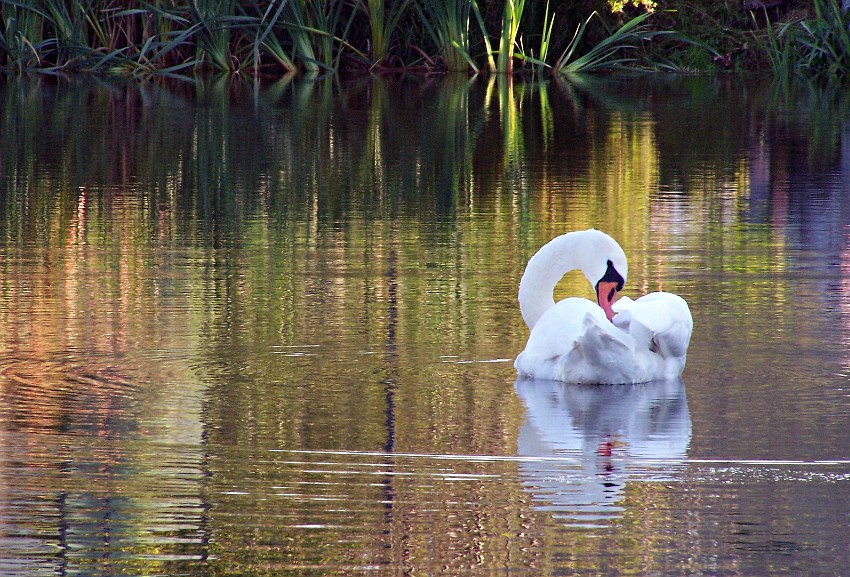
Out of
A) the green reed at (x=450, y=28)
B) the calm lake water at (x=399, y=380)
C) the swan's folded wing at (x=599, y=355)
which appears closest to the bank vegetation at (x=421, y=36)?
the green reed at (x=450, y=28)

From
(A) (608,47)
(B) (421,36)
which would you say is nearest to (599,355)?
(B) (421,36)

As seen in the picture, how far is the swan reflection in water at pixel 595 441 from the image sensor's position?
4.71 m

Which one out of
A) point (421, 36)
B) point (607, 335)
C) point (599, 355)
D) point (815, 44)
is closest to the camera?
point (607, 335)

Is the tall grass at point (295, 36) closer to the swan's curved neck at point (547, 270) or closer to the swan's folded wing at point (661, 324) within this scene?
the swan's curved neck at point (547, 270)

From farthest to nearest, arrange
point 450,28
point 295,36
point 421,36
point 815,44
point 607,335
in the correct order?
point 421,36
point 295,36
point 450,28
point 815,44
point 607,335

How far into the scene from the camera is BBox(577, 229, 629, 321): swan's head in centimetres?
653

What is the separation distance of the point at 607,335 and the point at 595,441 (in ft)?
2.22

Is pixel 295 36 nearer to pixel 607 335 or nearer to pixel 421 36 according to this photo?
pixel 421 36

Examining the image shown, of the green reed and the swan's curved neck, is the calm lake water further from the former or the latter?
the green reed

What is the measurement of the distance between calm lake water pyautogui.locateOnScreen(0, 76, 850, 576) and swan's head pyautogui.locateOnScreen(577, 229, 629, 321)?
44 centimetres

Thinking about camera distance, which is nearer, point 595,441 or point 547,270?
point 595,441

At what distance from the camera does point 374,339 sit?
6738 millimetres

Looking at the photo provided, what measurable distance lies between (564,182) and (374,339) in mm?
5892

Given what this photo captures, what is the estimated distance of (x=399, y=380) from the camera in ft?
20.1
